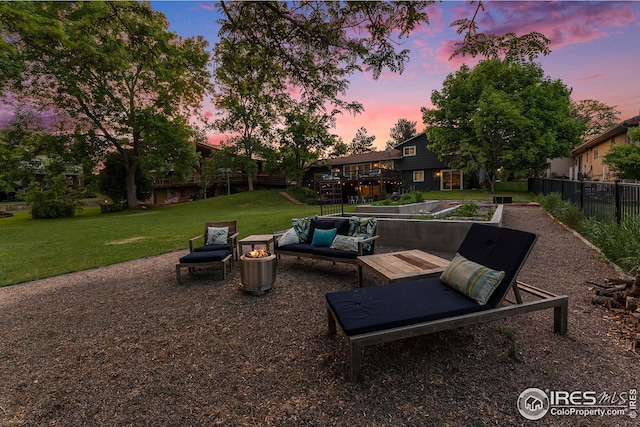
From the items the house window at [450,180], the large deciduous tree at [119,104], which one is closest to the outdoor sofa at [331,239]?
the large deciduous tree at [119,104]

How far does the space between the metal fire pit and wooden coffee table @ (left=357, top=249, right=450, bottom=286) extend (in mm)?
1416

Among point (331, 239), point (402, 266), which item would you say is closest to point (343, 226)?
point (331, 239)

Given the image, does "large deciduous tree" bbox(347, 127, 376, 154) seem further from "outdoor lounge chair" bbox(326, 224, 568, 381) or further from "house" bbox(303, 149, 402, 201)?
"outdoor lounge chair" bbox(326, 224, 568, 381)

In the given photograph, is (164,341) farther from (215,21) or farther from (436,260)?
(215,21)

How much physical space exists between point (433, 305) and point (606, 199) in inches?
287

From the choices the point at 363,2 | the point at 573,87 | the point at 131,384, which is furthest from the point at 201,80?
the point at 573,87

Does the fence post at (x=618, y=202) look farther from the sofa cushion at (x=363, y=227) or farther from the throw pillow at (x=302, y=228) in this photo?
the throw pillow at (x=302, y=228)

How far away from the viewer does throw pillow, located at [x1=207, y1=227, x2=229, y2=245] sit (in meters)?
5.99

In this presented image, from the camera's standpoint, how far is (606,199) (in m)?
6.75

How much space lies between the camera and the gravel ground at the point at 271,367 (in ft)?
6.68

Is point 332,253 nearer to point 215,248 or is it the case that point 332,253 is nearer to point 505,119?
point 215,248

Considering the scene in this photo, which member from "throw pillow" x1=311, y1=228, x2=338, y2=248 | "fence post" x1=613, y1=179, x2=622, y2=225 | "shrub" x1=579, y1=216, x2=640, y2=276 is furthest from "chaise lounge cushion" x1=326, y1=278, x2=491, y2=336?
"fence post" x1=613, y1=179, x2=622, y2=225

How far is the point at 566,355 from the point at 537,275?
2587mm

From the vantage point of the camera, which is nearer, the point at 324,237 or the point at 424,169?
the point at 324,237
